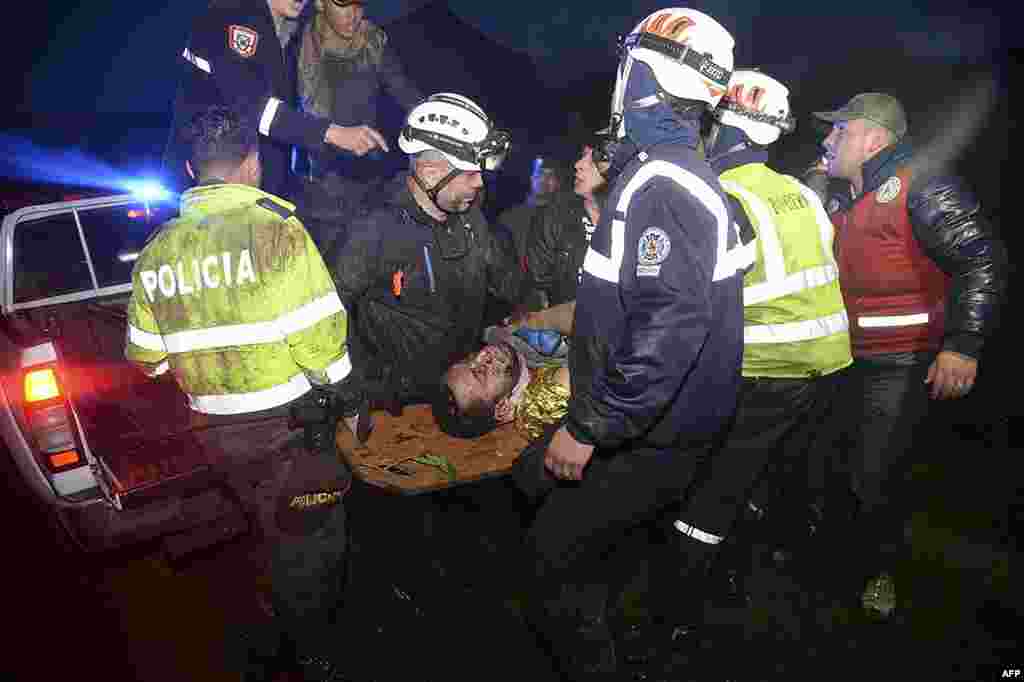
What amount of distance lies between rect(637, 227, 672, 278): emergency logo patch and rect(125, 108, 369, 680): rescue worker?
140cm

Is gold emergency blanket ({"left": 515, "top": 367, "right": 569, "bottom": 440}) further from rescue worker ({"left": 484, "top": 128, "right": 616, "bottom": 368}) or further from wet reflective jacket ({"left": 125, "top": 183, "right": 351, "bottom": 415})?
wet reflective jacket ({"left": 125, "top": 183, "right": 351, "bottom": 415})

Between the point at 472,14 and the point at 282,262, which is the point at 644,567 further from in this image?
the point at 472,14

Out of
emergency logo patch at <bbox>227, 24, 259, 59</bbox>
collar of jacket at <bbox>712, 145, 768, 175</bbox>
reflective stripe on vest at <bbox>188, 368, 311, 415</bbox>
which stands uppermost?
emergency logo patch at <bbox>227, 24, 259, 59</bbox>

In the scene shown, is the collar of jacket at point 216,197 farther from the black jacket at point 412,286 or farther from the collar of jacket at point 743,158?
the collar of jacket at point 743,158

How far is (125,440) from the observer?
125 inches

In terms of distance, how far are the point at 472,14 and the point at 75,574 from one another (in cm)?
680

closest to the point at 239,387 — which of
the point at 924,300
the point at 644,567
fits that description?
the point at 644,567

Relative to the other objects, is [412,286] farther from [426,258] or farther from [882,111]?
[882,111]

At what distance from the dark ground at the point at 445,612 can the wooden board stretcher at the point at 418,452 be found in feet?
1.81

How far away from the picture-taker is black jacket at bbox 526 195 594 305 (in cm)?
467

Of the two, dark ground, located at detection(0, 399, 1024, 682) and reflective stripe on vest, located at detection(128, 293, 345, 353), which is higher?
reflective stripe on vest, located at detection(128, 293, 345, 353)

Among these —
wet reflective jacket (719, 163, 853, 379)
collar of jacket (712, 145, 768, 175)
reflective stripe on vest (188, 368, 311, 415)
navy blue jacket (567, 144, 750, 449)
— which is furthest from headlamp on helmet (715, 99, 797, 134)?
reflective stripe on vest (188, 368, 311, 415)

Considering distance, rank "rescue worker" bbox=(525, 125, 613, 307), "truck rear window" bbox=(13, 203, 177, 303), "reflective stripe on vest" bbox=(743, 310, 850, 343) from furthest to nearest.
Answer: "rescue worker" bbox=(525, 125, 613, 307) → "truck rear window" bbox=(13, 203, 177, 303) → "reflective stripe on vest" bbox=(743, 310, 850, 343)

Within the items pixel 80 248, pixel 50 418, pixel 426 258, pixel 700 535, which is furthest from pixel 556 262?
pixel 80 248
